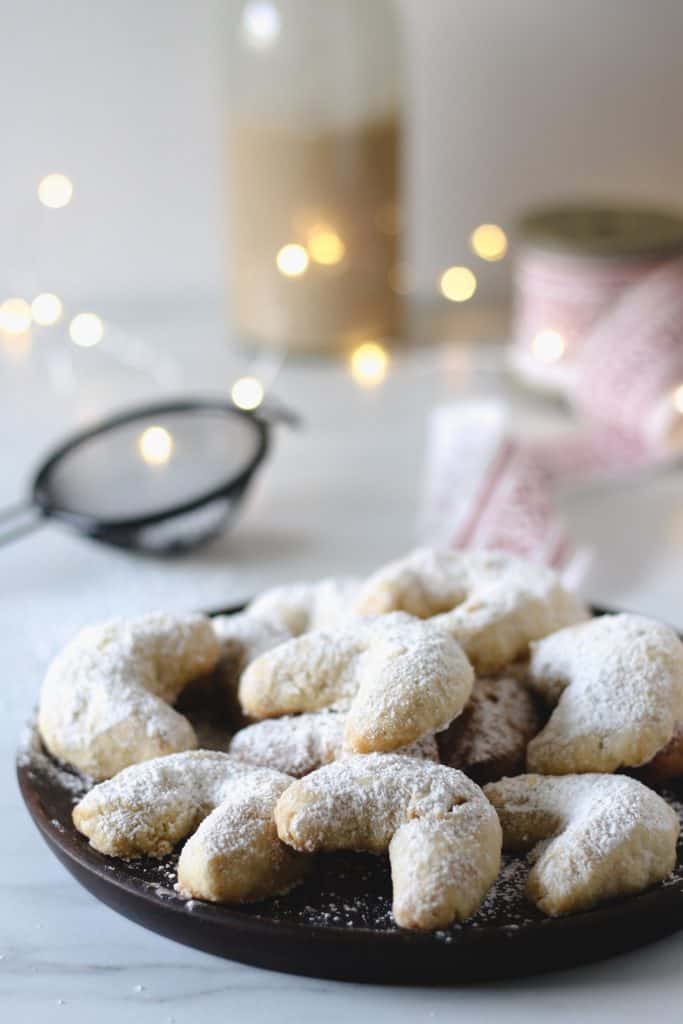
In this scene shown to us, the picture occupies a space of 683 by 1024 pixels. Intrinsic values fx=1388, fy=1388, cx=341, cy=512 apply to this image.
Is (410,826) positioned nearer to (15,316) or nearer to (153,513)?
(153,513)

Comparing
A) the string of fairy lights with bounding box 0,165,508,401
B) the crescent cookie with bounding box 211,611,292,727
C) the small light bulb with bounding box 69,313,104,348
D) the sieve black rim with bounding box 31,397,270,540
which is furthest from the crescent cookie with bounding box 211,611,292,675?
the small light bulb with bounding box 69,313,104,348

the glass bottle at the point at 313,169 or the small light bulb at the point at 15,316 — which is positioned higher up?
the glass bottle at the point at 313,169

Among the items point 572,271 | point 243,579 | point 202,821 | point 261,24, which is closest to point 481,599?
point 202,821

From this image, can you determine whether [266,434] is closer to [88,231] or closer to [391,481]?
[391,481]

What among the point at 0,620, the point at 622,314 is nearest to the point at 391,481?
the point at 622,314

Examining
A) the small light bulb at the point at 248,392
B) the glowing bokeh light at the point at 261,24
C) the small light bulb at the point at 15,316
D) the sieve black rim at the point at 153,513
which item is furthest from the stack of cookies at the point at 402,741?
the small light bulb at the point at 15,316

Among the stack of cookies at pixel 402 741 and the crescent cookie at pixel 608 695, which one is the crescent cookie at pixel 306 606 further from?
the crescent cookie at pixel 608 695
